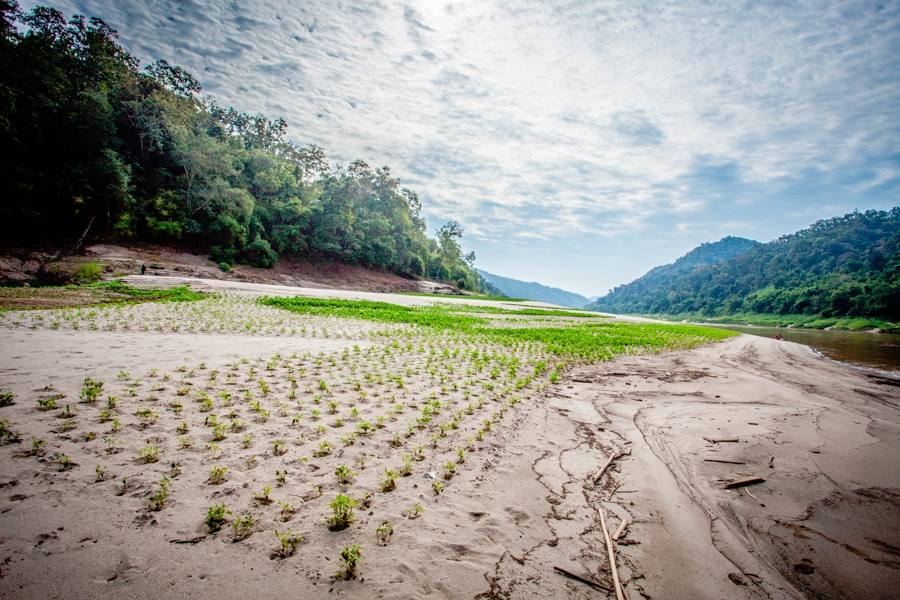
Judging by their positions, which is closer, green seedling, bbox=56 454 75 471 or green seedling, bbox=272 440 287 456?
green seedling, bbox=56 454 75 471

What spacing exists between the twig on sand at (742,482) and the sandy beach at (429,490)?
0.27 feet

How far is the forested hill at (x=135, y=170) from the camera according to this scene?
31672mm

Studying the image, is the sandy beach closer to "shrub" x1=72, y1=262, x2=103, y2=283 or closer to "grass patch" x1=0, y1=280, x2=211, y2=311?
"grass patch" x1=0, y1=280, x2=211, y2=311

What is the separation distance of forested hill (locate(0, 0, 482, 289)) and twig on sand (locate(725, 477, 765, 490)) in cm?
4550

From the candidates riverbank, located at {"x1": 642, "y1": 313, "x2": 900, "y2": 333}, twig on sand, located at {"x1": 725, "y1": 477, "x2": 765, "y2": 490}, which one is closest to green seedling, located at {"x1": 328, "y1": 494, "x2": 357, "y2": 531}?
twig on sand, located at {"x1": 725, "y1": 477, "x2": 765, "y2": 490}

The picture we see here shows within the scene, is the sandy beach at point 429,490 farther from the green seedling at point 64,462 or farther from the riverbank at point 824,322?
the riverbank at point 824,322

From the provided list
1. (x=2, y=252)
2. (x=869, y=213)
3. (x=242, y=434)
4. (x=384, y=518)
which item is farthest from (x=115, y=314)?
(x=869, y=213)

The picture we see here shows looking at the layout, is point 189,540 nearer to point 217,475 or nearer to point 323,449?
point 217,475

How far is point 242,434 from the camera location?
5.36m

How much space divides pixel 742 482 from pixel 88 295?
28.2 metres

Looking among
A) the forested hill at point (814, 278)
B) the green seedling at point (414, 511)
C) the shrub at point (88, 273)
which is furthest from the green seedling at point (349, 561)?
the forested hill at point (814, 278)

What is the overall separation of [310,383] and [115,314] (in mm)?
12667

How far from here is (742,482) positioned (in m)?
5.01

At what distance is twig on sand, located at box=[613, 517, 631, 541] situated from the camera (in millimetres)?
3755
